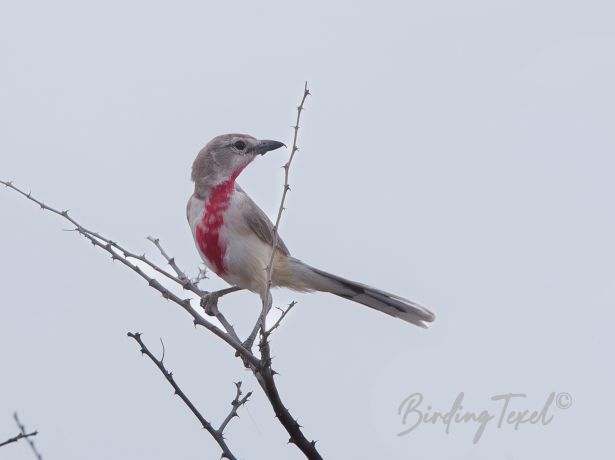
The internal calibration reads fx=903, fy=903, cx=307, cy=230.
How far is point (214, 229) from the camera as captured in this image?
7.54 metres

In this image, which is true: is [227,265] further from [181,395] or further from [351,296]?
[181,395]

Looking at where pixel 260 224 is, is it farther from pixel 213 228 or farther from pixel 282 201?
pixel 282 201

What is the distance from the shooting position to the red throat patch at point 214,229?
7520 mm

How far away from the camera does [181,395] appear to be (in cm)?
394

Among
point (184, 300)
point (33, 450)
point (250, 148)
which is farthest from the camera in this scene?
point (250, 148)

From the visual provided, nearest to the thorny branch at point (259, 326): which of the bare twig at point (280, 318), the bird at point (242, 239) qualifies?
the bare twig at point (280, 318)

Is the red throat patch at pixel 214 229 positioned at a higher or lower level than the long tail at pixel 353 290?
higher

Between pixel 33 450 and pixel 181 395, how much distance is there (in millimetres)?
647

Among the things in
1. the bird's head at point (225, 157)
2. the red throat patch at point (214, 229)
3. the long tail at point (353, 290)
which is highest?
the bird's head at point (225, 157)

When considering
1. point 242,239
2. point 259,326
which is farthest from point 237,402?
point 242,239

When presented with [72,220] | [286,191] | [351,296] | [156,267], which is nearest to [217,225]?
[351,296]

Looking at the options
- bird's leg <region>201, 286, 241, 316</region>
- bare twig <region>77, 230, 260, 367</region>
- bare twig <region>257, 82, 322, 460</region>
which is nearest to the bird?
bird's leg <region>201, 286, 241, 316</region>

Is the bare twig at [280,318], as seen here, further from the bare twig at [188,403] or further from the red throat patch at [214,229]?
the red throat patch at [214,229]

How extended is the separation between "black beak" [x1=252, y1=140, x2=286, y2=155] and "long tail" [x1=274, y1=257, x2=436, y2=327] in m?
0.99
